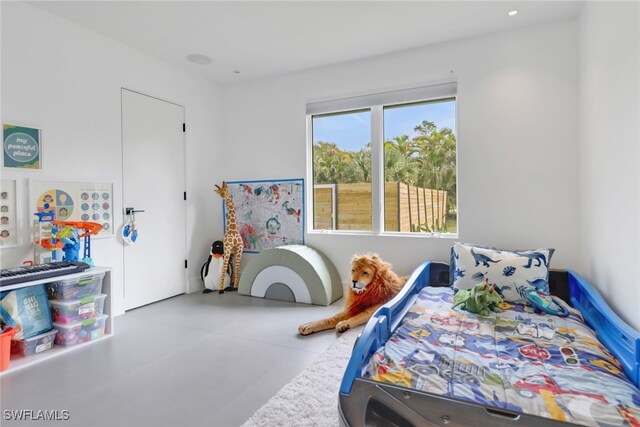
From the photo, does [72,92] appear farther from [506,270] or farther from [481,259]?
[506,270]

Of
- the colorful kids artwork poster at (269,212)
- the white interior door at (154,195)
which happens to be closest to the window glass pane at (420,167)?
the colorful kids artwork poster at (269,212)

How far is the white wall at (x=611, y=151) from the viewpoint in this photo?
5.64 ft

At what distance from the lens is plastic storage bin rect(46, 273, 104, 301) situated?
2463 millimetres

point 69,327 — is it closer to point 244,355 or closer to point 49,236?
point 49,236

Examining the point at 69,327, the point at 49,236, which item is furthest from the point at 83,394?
the point at 49,236

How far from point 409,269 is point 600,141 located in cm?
184

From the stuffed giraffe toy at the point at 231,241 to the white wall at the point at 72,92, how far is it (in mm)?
647

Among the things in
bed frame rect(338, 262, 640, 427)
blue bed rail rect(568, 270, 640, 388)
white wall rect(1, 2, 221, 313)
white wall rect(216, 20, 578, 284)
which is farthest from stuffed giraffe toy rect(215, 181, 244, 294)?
blue bed rail rect(568, 270, 640, 388)

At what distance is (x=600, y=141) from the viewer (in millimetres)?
2281

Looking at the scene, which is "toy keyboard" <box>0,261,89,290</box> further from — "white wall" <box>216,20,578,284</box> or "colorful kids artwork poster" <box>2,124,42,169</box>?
"white wall" <box>216,20,578,284</box>

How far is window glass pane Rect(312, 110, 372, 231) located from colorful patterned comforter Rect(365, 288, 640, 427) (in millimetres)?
1776

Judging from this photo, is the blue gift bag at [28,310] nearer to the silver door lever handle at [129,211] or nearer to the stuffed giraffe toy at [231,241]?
the silver door lever handle at [129,211]

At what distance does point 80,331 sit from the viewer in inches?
98.7

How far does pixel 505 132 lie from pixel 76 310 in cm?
376
